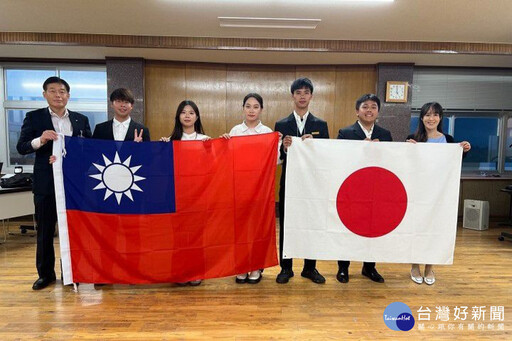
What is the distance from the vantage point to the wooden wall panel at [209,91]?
200 inches

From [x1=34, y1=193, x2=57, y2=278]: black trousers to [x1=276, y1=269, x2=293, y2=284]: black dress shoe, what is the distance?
1927 millimetres

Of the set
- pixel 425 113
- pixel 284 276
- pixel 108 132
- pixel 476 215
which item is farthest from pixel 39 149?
pixel 476 215

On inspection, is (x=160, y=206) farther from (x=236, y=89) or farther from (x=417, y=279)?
(x=236, y=89)

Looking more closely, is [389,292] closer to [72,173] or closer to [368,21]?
[72,173]

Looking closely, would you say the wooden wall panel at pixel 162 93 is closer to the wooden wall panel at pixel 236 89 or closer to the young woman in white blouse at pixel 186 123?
the wooden wall panel at pixel 236 89

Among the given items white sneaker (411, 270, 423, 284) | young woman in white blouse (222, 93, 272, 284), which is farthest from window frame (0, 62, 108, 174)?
white sneaker (411, 270, 423, 284)

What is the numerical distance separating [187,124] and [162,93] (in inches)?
118

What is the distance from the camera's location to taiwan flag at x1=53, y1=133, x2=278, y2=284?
227 centimetres

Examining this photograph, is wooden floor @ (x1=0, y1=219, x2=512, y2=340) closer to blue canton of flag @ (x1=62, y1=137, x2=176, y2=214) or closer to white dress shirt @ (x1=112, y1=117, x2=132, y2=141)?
blue canton of flag @ (x1=62, y1=137, x2=176, y2=214)

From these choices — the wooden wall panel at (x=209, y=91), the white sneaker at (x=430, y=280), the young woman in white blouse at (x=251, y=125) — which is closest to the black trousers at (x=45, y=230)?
the young woman in white blouse at (x=251, y=125)

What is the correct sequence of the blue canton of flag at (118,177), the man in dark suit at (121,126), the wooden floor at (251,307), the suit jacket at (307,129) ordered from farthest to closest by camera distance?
1. the suit jacket at (307,129)
2. the man in dark suit at (121,126)
3. the blue canton of flag at (118,177)
4. the wooden floor at (251,307)

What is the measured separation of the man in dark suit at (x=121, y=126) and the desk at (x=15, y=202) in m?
2.10

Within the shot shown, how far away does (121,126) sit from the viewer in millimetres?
2477

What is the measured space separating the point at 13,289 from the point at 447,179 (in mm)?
3607
